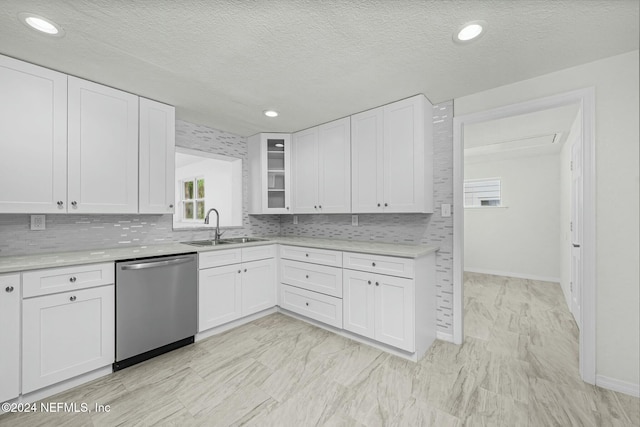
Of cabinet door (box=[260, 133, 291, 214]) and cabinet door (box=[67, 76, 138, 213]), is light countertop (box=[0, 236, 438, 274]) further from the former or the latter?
cabinet door (box=[260, 133, 291, 214])

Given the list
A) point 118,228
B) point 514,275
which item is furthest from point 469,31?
point 514,275

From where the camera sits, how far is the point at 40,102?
6.25 ft

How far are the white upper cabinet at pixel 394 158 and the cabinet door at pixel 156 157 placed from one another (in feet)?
6.03

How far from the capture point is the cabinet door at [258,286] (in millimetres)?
2879

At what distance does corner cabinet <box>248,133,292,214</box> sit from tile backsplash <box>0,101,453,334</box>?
0.43 metres

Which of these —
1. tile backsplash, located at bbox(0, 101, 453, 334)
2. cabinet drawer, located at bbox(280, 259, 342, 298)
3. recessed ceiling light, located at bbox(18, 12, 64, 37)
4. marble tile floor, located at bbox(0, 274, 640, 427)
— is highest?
recessed ceiling light, located at bbox(18, 12, 64, 37)

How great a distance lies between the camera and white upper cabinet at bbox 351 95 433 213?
7.86 ft

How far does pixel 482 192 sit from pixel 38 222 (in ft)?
21.4

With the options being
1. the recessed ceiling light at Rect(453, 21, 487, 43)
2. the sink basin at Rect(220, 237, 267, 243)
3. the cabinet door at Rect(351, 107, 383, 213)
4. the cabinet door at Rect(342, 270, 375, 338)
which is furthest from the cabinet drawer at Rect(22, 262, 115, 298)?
the recessed ceiling light at Rect(453, 21, 487, 43)

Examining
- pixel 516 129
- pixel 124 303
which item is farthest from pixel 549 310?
pixel 124 303

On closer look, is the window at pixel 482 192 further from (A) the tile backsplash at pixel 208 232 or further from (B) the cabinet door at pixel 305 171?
(B) the cabinet door at pixel 305 171

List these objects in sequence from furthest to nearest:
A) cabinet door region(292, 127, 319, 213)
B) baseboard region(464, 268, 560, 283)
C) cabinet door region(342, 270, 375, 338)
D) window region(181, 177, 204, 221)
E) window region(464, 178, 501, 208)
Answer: window region(464, 178, 501, 208) → window region(181, 177, 204, 221) → baseboard region(464, 268, 560, 283) → cabinet door region(292, 127, 319, 213) → cabinet door region(342, 270, 375, 338)

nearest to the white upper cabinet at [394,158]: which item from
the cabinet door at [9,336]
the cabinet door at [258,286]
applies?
the cabinet door at [258,286]

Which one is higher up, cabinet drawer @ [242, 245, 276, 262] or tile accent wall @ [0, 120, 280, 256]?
tile accent wall @ [0, 120, 280, 256]
